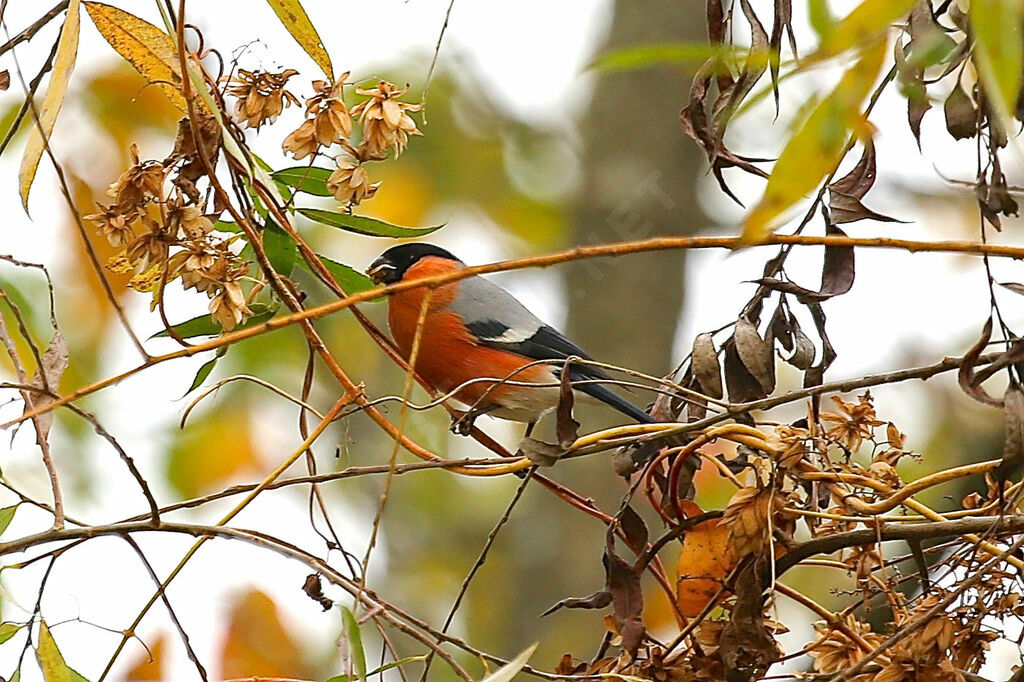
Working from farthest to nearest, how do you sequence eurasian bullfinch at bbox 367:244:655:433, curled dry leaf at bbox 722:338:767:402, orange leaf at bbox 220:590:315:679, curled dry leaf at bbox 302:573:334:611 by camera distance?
orange leaf at bbox 220:590:315:679 → eurasian bullfinch at bbox 367:244:655:433 → curled dry leaf at bbox 722:338:767:402 → curled dry leaf at bbox 302:573:334:611

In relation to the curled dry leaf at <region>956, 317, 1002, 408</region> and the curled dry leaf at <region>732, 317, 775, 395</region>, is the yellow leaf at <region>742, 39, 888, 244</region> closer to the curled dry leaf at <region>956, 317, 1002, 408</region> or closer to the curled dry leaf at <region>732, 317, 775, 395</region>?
the curled dry leaf at <region>956, 317, 1002, 408</region>

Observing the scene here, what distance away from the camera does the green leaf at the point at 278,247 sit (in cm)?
152

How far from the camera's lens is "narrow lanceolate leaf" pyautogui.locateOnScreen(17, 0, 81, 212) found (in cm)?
124

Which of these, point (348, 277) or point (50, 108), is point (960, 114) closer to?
point (348, 277)

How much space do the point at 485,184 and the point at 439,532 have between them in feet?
6.04

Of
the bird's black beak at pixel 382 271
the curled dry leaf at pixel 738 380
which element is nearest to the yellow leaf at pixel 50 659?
the curled dry leaf at pixel 738 380

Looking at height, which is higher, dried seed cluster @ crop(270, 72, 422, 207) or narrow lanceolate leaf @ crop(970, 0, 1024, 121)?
dried seed cluster @ crop(270, 72, 422, 207)

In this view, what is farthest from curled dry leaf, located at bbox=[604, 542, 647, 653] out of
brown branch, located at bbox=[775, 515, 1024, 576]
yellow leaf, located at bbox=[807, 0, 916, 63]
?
yellow leaf, located at bbox=[807, 0, 916, 63]

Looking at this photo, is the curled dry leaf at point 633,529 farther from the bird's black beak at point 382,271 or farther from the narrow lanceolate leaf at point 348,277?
the bird's black beak at point 382,271

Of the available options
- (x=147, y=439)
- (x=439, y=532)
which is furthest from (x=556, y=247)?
(x=147, y=439)

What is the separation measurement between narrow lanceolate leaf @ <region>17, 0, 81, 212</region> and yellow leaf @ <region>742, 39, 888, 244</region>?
0.79 meters

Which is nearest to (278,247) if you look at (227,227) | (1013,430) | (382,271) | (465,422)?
(227,227)

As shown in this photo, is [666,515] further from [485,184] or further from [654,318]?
[485,184]

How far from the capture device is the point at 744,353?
1406 millimetres
